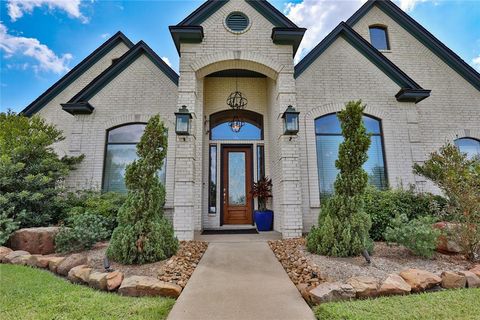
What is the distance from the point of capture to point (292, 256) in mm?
3855

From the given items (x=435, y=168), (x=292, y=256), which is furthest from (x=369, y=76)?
A: (x=292, y=256)

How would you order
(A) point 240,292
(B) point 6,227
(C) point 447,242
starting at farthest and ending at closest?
(B) point 6,227 → (C) point 447,242 → (A) point 240,292

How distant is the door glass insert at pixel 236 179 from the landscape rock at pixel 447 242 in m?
4.53

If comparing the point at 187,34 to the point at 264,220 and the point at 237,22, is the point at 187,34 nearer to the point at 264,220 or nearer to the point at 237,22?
the point at 237,22

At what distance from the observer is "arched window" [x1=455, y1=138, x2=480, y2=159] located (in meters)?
7.20

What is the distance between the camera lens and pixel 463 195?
3.93 metres

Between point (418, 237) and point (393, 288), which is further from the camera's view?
point (418, 237)

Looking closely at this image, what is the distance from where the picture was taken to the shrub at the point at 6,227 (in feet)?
13.9

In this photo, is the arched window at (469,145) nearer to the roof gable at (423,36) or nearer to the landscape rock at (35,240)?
the roof gable at (423,36)

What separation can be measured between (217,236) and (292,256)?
2247 mm

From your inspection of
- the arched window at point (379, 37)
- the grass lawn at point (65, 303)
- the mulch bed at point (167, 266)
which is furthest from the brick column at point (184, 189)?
the arched window at point (379, 37)

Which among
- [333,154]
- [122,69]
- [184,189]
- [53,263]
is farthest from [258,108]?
[53,263]

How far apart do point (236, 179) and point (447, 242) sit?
194 inches

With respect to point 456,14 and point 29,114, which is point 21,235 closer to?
point 29,114
